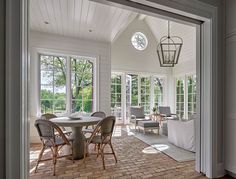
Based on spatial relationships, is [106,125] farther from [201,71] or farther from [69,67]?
[69,67]

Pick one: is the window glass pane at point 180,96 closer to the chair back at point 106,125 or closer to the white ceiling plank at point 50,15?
the chair back at point 106,125

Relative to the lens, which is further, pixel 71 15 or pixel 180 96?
pixel 180 96

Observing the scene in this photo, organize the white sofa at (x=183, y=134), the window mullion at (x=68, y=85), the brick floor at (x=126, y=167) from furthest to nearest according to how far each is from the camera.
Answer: the window mullion at (x=68, y=85), the white sofa at (x=183, y=134), the brick floor at (x=126, y=167)

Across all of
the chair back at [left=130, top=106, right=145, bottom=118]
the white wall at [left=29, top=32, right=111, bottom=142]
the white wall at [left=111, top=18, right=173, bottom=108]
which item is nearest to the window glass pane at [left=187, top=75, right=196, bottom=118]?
the white wall at [left=111, top=18, right=173, bottom=108]

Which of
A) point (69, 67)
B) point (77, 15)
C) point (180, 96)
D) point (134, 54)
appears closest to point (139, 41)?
point (134, 54)

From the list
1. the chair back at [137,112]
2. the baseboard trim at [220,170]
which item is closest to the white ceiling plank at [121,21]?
the chair back at [137,112]

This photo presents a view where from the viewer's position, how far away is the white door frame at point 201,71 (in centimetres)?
138

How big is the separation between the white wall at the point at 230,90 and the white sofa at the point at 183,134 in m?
0.99

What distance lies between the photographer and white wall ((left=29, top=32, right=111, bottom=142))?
4.40 m

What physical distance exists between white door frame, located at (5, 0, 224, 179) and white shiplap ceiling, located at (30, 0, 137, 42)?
137 cm

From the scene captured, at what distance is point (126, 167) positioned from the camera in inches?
110

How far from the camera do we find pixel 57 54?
186 inches

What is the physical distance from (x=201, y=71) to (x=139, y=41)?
18.0 feet

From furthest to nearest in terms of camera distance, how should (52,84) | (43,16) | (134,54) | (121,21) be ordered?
(134,54) → (52,84) → (121,21) → (43,16)
